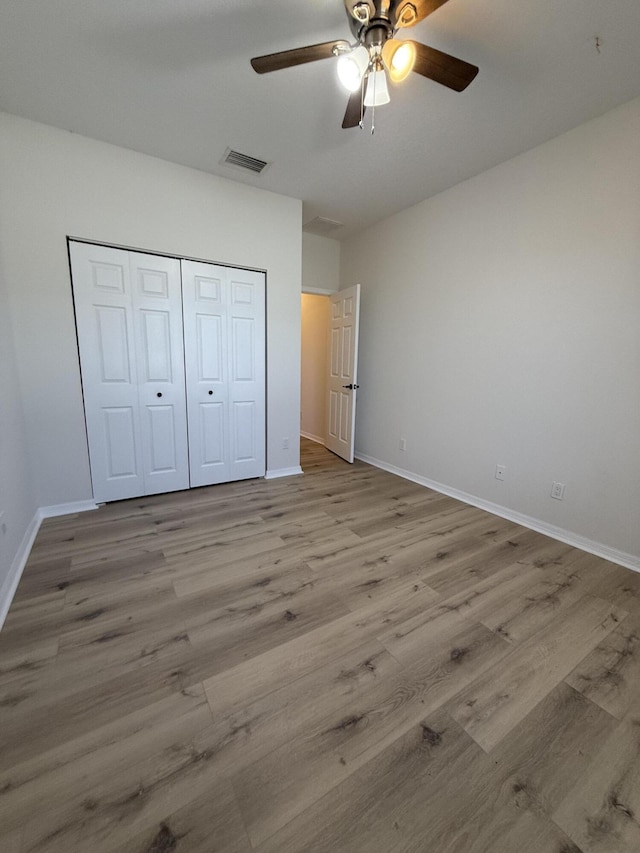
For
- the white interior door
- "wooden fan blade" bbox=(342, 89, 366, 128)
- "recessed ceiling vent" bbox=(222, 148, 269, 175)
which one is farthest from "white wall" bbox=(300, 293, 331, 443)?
"wooden fan blade" bbox=(342, 89, 366, 128)

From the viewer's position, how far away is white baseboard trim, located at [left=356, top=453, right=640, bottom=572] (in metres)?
2.12

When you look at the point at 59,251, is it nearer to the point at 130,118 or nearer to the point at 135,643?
the point at 130,118

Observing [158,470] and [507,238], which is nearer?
[507,238]

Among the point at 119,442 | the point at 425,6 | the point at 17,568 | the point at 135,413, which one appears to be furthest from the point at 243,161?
the point at 17,568

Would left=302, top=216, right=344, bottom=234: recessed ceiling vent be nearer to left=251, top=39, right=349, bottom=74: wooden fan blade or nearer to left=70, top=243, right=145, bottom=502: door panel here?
left=70, top=243, right=145, bottom=502: door panel

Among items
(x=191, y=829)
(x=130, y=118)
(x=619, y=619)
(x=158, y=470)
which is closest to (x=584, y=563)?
(x=619, y=619)

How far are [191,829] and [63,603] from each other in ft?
4.22

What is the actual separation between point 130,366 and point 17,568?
62.6 inches

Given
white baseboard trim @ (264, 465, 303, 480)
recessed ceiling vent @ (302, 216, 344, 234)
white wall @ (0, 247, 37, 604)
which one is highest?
recessed ceiling vent @ (302, 216, 344, 234)

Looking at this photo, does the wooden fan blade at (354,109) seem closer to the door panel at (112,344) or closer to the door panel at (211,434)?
the door panel at (112,344)

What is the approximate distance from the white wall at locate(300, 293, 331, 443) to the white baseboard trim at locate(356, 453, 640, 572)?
1.86 m

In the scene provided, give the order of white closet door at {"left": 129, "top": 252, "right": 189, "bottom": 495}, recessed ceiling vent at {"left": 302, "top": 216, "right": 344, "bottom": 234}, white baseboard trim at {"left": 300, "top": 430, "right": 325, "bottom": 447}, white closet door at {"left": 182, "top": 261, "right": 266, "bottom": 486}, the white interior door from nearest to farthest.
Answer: white closet door at {"left": 129, "top": 252, "right": 189, "bottom": 495} < white closet door at {"left": 182, "top": 261, "right": 266, "bottom": 486} < recessed ceiling vent at {"left": 302, "top": 216, "right": 344, "bottom": 234} < the white interior door < white baseboard trim at {"left": 300, "top": 430, "right": 325, "bottom": 447}

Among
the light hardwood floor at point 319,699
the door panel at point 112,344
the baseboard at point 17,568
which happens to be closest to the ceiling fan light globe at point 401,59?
the door panel at point 112,344

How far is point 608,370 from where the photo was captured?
214 cm
